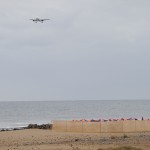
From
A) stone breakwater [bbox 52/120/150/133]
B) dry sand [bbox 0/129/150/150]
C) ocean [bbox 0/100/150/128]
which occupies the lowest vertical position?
dry sand [bbox 0/129/150/150]

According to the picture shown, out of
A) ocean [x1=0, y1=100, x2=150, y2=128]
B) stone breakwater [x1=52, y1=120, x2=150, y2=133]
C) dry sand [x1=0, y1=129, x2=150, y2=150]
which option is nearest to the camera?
dry sand [x1=0, y1=129, x2=150, y2=150]

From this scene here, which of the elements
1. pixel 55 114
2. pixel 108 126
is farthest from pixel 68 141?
pixel 55 114

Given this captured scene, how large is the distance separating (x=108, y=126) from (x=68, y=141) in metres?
5.14

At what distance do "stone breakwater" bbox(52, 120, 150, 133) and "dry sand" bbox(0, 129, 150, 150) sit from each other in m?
1.10

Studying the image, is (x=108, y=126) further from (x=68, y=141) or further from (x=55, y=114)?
(x=55, y=114)

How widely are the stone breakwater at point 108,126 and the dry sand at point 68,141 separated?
1.10m

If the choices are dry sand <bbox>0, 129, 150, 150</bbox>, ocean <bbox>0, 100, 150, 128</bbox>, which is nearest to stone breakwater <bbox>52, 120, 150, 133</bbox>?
dry sand <bbox>0, 129, 150, 150</bbox>

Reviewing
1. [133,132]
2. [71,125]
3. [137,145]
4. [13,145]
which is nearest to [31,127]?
A: [71,125]

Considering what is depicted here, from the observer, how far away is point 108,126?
1214 inches

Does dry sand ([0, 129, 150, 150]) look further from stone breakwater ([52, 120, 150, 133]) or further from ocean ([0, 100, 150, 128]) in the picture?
A: ocean ([0, 100, 150, 128])

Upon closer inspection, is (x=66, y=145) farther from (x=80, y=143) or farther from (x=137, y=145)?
(x=137, y=145)

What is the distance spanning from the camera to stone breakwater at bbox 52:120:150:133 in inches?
1214

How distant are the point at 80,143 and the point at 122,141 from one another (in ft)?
7.37

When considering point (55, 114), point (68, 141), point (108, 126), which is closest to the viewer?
Answer: point (68, 141)
